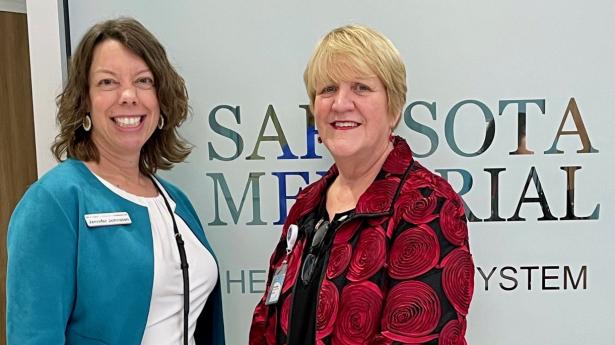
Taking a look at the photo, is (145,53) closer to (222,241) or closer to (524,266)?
(222,241)

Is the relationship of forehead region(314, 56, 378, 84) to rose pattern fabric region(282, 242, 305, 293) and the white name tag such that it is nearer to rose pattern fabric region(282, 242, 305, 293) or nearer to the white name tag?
rose pattern fabric region(282, 242, 305, 293)

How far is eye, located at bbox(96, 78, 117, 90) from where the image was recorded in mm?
1254

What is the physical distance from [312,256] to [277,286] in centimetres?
14

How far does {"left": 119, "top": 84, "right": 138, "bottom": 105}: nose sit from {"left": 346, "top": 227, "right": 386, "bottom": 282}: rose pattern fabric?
0.59 metres

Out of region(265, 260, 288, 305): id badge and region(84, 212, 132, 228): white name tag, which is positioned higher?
region(84, 212, 132, 228): white name tag

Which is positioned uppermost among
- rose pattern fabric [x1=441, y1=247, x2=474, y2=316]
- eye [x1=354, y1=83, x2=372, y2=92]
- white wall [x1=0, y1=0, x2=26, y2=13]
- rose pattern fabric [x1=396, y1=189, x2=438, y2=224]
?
white wall [x1=0, y1=0, x2=26, y2=13]

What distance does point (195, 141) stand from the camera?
5.47 ft

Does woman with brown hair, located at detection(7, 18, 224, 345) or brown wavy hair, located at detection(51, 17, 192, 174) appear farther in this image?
brown wavy hair, located at detection(51, 17, 192, 174)

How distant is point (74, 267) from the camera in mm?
1129

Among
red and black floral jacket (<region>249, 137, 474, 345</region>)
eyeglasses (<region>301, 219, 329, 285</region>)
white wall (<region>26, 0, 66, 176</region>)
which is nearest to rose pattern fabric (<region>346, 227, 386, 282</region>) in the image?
red and black floral jacket (<region>249, 137, 474, 345</region>)

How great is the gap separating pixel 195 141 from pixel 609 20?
119 centimetres

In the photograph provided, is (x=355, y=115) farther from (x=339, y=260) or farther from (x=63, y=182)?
(x=63, y=182)

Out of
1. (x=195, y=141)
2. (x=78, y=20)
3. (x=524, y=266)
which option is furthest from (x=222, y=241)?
(x=524, y=266)

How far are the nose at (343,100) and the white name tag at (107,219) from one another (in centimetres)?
50
